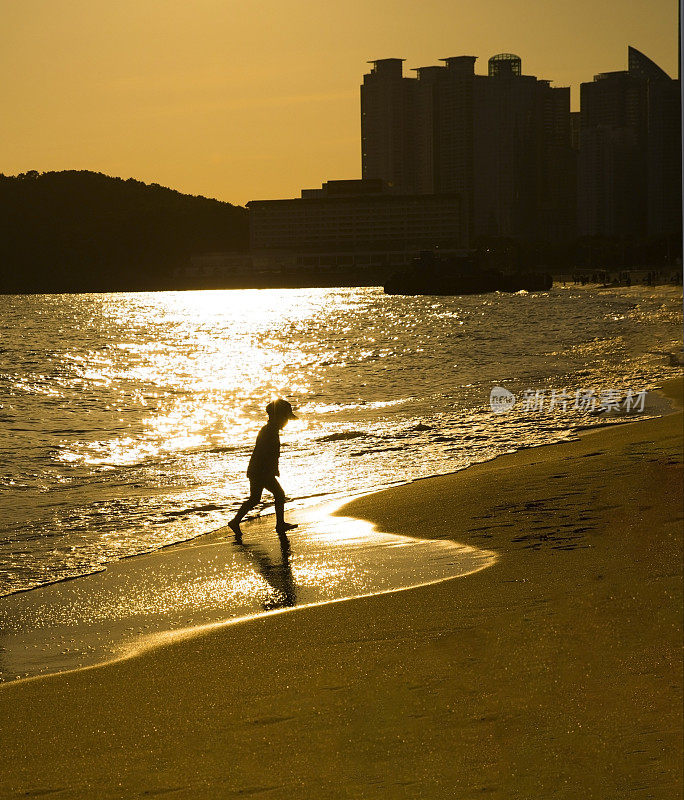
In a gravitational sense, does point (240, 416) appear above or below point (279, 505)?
below

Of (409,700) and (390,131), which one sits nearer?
(409,700)

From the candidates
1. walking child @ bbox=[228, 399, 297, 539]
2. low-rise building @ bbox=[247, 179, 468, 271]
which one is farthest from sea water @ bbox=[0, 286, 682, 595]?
low-rise building @ bbox=[247, 179, 468, 271]

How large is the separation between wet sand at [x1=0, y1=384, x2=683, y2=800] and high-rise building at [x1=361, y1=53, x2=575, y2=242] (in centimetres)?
265

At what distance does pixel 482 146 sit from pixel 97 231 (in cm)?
3368

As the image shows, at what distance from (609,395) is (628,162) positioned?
38.2ft

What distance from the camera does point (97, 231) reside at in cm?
3800

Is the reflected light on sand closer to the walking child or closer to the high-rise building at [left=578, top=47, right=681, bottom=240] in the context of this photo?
the walking child

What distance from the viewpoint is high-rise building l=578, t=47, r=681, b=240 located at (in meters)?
3.68

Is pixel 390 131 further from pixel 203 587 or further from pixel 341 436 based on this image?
pixel 341 436

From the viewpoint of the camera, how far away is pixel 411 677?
337 centimetres

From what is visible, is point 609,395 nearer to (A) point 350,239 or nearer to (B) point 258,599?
(B) point 258,599

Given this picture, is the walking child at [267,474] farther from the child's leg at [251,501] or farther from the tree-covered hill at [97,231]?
the tree-covered hill at [97,231]

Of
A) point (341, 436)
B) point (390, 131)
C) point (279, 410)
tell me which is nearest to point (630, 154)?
point (390, 131)

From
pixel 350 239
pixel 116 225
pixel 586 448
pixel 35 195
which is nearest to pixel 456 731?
pixel 586 448
